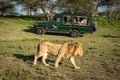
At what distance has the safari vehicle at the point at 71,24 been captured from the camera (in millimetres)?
20297

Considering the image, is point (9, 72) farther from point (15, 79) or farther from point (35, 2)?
point (35, 2)

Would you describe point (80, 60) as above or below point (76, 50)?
below

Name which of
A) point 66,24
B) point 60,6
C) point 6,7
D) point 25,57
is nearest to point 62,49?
point 25,57

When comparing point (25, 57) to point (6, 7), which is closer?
point (25, 57)

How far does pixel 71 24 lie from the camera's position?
20.6 m

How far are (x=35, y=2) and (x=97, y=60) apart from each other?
21.6m

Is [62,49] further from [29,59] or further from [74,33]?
[74,33]

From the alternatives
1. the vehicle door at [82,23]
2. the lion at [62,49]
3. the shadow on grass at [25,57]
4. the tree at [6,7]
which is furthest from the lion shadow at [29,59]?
the tree at [6,7]

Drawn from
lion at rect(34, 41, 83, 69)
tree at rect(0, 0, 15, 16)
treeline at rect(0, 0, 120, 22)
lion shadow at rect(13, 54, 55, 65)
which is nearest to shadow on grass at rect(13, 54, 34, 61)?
lion shadow at rect(13, 54, 55, 65)

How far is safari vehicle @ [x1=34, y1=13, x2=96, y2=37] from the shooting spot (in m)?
20.3

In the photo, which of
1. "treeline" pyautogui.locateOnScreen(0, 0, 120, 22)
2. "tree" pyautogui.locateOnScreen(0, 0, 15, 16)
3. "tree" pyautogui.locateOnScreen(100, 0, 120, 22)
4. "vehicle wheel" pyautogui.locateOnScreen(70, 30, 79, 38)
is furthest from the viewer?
"tree" pyautogui.locateOnScreen(0, 0, 15, 16)

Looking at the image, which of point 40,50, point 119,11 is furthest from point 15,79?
point 119,11

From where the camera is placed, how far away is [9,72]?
27.5 ft

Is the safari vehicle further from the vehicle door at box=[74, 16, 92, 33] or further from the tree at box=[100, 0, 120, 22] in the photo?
the tree at box=[100, 0, 120, 22]
